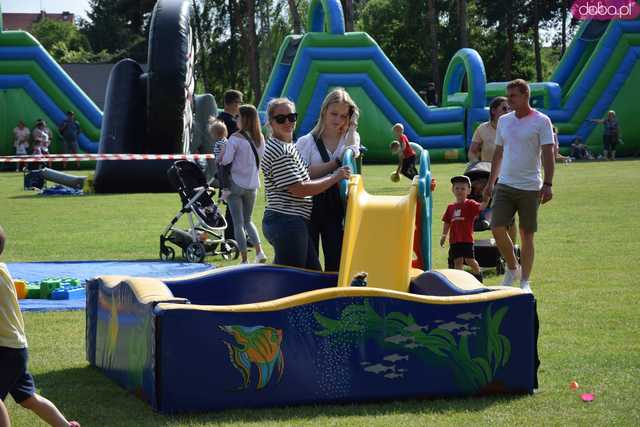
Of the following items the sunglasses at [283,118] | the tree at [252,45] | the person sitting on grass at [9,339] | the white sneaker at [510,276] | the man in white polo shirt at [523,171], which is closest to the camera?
the person sitting on grass at [9,339]

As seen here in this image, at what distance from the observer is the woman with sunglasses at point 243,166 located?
11.8m

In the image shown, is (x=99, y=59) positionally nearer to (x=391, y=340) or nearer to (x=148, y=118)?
(x=148, y=118)

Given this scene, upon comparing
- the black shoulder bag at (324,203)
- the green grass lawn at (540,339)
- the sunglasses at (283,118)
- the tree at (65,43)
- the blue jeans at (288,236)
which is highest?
the tree at (65,43)

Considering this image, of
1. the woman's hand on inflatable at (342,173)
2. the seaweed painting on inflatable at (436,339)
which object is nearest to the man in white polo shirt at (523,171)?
the woman's hand on inflatable at (342,173)

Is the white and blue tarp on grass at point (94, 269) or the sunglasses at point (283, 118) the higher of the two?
the sunglasses at point (283, 118)

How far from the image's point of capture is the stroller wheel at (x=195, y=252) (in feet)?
42.1

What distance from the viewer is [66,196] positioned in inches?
926

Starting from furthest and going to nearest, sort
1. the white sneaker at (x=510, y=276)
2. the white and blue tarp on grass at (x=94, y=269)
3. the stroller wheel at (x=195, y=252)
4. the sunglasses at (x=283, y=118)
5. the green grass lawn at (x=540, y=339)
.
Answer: the stroller wheel at (x=195, y=252) < the white and blue tarp on grass at (x=94, y=269) < the white sneaker at (x=510, y=276) < the sunglasses at (x=283, y=118) < the green grass lawn at (x=540, y=339)

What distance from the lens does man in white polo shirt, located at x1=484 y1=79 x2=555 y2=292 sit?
365 inches

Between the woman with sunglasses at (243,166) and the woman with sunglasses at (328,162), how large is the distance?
147 inches

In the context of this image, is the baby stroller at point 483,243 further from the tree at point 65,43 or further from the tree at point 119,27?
the tree at point 65,43

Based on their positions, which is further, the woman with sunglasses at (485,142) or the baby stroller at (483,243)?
the woman with sunglasses at (485,142)

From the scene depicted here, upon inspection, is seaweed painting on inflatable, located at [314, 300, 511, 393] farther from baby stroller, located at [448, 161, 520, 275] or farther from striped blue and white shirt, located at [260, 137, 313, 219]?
baby stroller, located at [448, 161, 520, 275]

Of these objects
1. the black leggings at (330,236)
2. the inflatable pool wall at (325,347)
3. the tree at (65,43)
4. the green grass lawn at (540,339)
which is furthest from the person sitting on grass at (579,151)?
the tree at (65,43)
